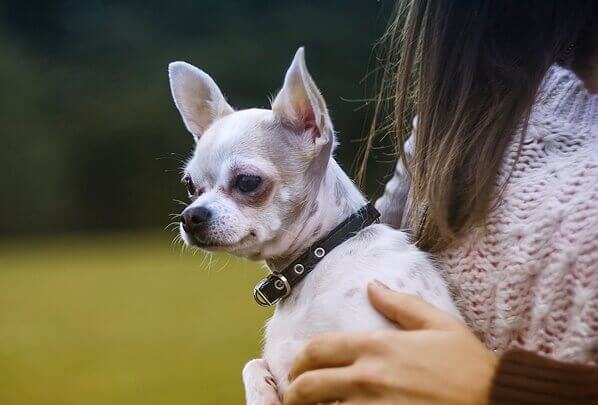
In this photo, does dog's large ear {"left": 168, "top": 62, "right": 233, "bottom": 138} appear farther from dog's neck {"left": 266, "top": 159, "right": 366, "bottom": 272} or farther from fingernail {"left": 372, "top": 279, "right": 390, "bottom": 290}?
fingernail {"left": 372, "top": 279, "right": 390, "bottom": 290}

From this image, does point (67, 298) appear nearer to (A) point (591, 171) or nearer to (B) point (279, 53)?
(B) point (279, 53)

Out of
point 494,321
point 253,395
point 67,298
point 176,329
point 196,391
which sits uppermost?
point 494,321

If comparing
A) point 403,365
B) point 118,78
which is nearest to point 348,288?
point 403,365

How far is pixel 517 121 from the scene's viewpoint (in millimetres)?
945

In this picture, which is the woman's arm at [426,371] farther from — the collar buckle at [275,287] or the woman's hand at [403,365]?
the collar buckle at [275,287]

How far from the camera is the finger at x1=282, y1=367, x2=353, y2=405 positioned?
80cm

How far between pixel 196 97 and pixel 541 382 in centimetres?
57

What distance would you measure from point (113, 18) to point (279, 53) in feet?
5.21

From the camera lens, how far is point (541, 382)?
75 centimetres

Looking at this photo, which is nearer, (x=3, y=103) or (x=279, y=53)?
(x=279, y=53)

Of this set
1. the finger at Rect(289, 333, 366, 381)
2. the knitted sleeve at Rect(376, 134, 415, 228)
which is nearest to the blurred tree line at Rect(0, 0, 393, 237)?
the knitted sleeve at Rect(376, 134, 415, 228)

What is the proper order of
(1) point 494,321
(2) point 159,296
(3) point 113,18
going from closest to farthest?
(1) point 494,321, (2) point 159,296, (3) point 113,18

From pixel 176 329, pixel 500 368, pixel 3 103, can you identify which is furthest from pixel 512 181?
pixel 3 103

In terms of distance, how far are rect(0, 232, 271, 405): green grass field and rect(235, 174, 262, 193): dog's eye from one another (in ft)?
8.07
